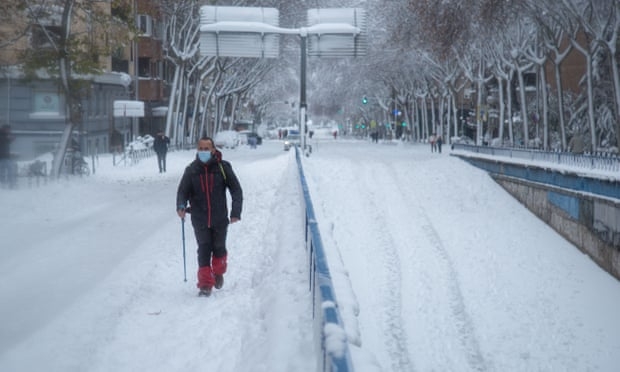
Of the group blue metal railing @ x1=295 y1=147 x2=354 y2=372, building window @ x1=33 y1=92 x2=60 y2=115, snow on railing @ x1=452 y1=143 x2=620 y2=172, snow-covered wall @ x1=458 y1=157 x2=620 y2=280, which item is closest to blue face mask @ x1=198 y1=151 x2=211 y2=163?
blue metal railing @ x1=295 y1=147 x2=354 y2=372

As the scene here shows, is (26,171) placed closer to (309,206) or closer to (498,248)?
(498,248)

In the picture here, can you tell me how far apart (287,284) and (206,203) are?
1.30m

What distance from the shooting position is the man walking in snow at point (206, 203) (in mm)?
9258

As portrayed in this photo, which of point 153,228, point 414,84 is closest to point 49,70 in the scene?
point 153,228

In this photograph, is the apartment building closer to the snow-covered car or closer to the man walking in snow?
the snow-covered car

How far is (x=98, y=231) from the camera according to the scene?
1523 cm

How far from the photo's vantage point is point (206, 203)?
9.28 meters

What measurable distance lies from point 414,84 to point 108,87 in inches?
1303

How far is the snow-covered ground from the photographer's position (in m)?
7.36

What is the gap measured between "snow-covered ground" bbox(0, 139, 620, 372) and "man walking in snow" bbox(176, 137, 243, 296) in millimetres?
447

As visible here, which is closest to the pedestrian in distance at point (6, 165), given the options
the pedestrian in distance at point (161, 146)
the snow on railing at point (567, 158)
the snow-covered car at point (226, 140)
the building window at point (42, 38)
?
the building window at point (42, 38)

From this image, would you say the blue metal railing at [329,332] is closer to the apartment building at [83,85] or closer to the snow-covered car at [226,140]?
the apartment building at [83,85]

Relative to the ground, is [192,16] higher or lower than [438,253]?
higher

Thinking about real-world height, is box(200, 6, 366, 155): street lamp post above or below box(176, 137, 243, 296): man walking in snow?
above
